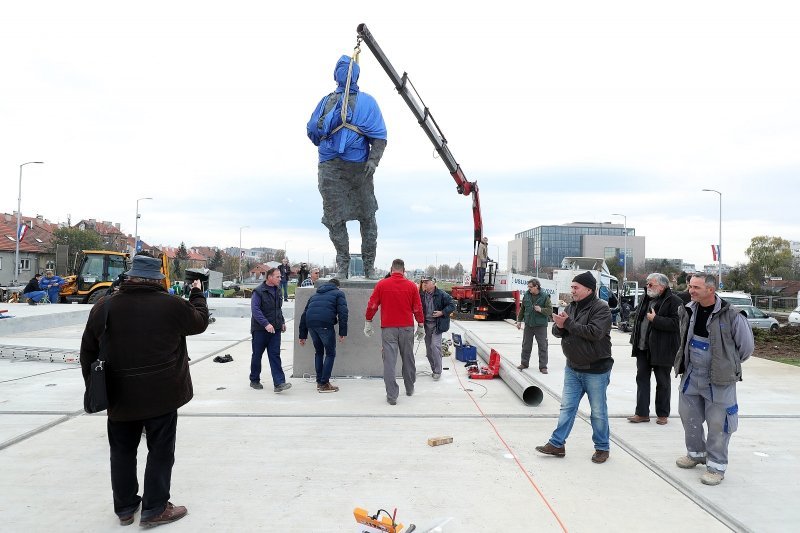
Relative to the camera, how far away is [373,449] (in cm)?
458

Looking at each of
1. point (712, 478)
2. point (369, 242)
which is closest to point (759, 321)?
point (369, 242)

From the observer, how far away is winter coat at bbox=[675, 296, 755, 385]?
13.1 feet

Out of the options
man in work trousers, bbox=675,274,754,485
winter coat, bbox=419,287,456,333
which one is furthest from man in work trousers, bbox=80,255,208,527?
winter coat, bbox=419,287,456,333

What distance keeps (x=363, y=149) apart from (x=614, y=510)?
598 centimetres

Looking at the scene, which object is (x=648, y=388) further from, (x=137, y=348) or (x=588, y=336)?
(x=137, y=348)

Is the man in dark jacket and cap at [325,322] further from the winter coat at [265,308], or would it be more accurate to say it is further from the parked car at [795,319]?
the parked car at [795,319]

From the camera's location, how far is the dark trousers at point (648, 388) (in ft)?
18.4

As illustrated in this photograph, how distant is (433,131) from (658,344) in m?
11.9

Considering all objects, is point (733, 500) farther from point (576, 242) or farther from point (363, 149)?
point (576, 242)

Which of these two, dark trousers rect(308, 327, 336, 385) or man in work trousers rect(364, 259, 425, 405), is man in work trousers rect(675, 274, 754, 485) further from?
dark trousers rect(308, 327, 336, 385)

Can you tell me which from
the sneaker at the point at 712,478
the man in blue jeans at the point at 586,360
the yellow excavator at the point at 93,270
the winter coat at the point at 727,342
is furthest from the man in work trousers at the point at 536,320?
the yellow excavator at the point at 93,270

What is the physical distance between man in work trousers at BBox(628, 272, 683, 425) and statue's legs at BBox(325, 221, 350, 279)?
14.7 feet

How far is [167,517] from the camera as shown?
10.5 ft

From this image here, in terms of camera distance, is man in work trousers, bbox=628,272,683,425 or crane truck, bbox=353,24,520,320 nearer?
man in work trousers, bbox=628,272,683,425
